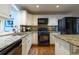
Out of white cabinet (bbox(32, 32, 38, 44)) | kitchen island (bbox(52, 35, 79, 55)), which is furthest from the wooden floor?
kitchen island (bbox(52, 35, 79, 55))

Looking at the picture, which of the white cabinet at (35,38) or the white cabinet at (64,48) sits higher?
the white cabinet at (64,48)

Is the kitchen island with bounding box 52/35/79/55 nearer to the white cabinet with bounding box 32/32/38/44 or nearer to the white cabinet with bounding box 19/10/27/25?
the white cabinet with bounding box 19/10/27/25

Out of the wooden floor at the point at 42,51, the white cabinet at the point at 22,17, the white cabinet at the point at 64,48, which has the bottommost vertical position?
the wooden floor at the point at 42,51

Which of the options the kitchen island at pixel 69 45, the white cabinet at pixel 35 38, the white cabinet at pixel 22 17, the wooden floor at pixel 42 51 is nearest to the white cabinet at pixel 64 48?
the kitchen island at pixel 69 45

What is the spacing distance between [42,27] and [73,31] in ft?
6.43

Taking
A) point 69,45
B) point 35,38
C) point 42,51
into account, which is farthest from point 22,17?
point 69,45

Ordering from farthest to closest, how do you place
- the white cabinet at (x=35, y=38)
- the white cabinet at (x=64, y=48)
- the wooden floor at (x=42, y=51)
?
1. the white cabinet at (x=35, y=38)
2. the wooden floor at (x=42, y=51)
3. the white cabinet at (x=64, y=48)

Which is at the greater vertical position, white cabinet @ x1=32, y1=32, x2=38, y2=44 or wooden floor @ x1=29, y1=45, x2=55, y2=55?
white cabinet @ x1=32, y1=32, x2=38, y2=44

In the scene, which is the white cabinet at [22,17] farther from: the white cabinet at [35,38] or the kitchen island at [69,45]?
the kitchen island at [69,45]

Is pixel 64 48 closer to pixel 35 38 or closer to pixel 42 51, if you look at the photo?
pixel 42 51

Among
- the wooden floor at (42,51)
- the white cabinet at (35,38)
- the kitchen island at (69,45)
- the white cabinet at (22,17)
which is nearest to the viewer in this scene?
the kitchen island at (69,45)

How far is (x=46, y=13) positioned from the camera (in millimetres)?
7086
